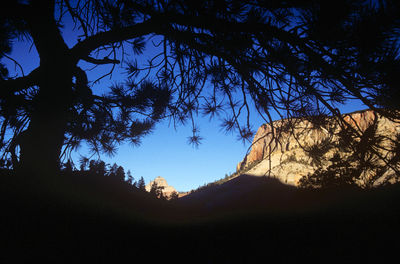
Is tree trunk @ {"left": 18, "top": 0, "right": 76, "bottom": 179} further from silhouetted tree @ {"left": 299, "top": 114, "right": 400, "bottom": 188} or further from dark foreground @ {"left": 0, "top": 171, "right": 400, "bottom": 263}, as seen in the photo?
silhouetted tree @ {"left": 299, "top": 114, "right": 400, "bottom": 188}

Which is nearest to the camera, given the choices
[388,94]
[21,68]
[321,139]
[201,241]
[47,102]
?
[201,241]

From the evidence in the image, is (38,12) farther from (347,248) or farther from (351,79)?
(347,248)

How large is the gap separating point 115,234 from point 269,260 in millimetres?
808

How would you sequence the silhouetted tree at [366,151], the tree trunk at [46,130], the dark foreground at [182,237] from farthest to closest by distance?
the tree trunk at [46,130] < the silhouetted tree at [366,151] < the dark foreground at [182,237]

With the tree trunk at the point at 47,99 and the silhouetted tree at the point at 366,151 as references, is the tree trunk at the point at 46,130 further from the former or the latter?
the silhouetted tree at the point at 366,151

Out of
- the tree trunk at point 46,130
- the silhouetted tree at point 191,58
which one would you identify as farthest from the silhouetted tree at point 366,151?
the tree trunk at point 46,130

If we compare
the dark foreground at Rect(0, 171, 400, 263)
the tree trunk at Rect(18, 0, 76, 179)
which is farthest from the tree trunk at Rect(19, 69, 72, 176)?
the dark foreground at Rect(0, 171, 400, 263)

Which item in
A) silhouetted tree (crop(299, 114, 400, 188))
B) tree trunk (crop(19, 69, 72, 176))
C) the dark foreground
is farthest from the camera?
tree trunk (crop(19, 69, 72, 176))

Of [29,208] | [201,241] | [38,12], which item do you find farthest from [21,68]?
[201,241]

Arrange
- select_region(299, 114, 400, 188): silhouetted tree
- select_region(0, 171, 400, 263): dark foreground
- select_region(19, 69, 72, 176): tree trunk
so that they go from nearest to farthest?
1. select_region(0, 171, 400, 263): dark foreground
2. select_region(299, 114, 400, 188): silhouetted tree
3. select_region(19, 69, 72, 176): tree trunk


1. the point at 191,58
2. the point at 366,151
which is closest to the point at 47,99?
the point at 191,58

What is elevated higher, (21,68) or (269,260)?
(21,68)

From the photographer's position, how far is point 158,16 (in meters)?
1.34

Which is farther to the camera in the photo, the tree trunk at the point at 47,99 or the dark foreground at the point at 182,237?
the tree trunk at the point at 47,99
